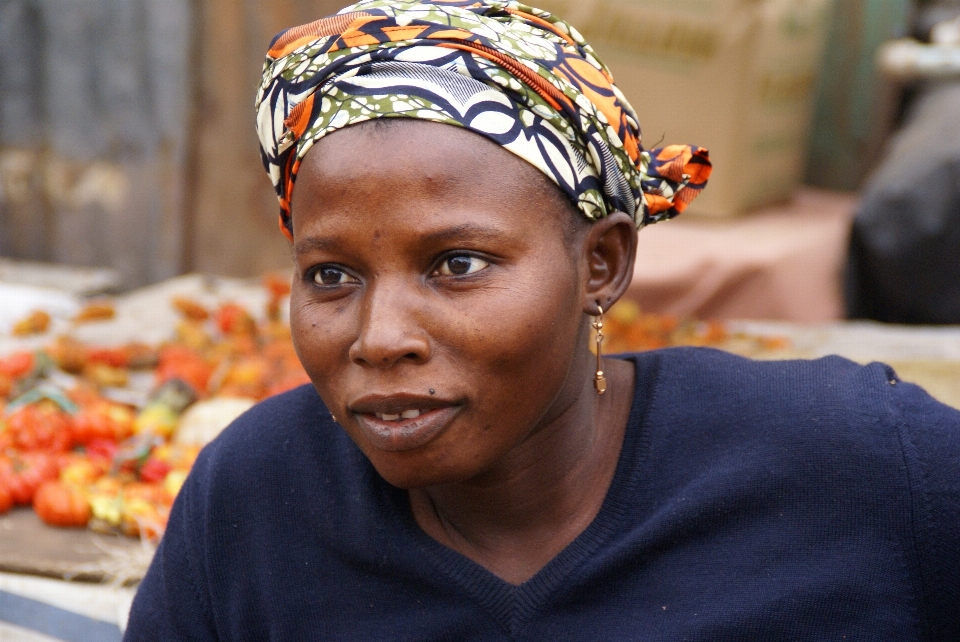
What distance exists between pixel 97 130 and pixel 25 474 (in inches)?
108

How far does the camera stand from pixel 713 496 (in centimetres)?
156

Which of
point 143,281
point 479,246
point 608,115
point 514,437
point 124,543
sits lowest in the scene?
point 143,281

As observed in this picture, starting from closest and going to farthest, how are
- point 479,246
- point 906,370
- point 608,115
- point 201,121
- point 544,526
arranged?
1. point 479,246
2. point 608,115
3. point 544,526
4. point 906,370
5. point 201,121

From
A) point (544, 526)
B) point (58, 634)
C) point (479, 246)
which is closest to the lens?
point (479, 246)

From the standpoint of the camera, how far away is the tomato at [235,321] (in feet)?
13.6

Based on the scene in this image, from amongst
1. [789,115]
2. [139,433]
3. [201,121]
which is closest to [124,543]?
[139,433]

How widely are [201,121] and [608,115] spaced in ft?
12.5

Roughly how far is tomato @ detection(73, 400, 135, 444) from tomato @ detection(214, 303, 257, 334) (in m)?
0.85

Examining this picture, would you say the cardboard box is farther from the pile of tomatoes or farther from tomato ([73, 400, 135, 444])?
tomato ([73, 400, 135, 444])

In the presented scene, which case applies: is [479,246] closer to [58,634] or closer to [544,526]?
[544,526]

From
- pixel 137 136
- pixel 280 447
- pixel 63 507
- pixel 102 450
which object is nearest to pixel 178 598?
pixel 280 447

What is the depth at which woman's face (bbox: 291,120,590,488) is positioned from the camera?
137 centimetres

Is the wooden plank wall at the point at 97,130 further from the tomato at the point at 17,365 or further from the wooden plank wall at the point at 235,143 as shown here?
the tomato at the point at 17,365

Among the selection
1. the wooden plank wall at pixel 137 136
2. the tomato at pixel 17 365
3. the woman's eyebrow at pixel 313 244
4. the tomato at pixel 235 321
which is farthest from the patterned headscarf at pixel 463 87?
the wooden plank wall at pixel 137 136
